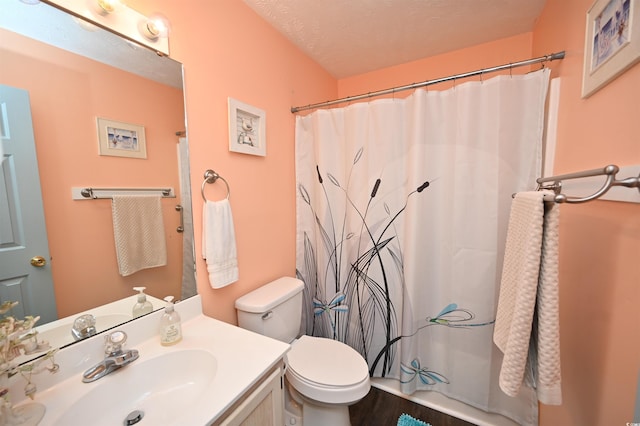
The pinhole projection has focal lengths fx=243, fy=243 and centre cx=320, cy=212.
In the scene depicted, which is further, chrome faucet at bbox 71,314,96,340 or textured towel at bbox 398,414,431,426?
textured towel at bbox 398,414,431,426

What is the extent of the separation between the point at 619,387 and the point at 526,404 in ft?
3.00

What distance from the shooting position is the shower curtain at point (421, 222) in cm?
125

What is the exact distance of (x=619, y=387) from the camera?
0.64 m

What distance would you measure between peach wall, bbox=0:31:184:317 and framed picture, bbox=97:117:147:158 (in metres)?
0.02

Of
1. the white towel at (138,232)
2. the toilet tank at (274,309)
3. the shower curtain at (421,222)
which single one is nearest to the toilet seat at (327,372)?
the toilet tank at (274,309)

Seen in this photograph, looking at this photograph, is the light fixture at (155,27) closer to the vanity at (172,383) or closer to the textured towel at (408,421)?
the vanity at (172,383)

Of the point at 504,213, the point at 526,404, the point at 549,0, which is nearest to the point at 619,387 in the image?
the point at 504,213

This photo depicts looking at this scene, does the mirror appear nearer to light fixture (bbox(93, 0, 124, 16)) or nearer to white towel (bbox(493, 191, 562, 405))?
light fixture (bbox(93, 0, 124, 16))

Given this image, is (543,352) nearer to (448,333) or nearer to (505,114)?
(448,333)

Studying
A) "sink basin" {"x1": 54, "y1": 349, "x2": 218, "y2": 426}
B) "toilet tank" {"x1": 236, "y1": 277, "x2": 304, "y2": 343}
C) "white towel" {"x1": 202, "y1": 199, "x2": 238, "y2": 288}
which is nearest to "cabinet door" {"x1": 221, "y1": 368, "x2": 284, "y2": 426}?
"sink basin" {"x1": 54, "y1": 349, "x2": 218, "y2": 426}

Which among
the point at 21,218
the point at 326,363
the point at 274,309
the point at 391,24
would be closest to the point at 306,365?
the point at 326,363

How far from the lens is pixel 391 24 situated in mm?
1479

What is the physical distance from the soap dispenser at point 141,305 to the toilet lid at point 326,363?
0.71 metres

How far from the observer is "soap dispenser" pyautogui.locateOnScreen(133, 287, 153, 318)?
960 millimetres
